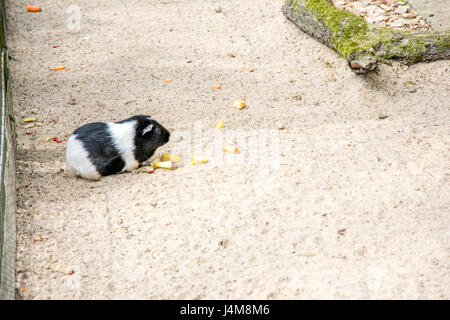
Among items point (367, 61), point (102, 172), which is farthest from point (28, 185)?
point (367, 61)

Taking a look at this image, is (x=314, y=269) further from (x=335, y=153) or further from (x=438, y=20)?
(x=438, y=20)

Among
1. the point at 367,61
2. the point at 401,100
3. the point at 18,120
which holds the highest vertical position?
the point at 367,61

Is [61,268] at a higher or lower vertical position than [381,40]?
lower

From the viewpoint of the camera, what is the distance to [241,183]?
12.8 ft

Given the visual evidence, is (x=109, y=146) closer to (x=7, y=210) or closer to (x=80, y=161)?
(x=80, y=161)

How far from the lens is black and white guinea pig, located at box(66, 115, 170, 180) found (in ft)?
13.4

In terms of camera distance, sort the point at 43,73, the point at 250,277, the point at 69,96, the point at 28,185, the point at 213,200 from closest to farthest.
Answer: the point at 250,277 < the point at 213,200 < the point at 28,185 < the point at 69,96 < the point at 43,73

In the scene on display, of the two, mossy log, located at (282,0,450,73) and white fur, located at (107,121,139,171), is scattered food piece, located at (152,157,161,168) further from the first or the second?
mossy log, located at (282,0,450,73)

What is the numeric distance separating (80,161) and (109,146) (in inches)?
11.0

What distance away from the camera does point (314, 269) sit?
121 inches

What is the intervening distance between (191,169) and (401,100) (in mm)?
Result: 2500

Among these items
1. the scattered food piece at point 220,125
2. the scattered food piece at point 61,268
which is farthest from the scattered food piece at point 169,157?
the scattered food piece at point 61,268

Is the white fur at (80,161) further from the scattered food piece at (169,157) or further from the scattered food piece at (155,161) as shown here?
the scattered food piece at (169,157)

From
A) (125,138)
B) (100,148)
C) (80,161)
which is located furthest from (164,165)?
(80,161)
